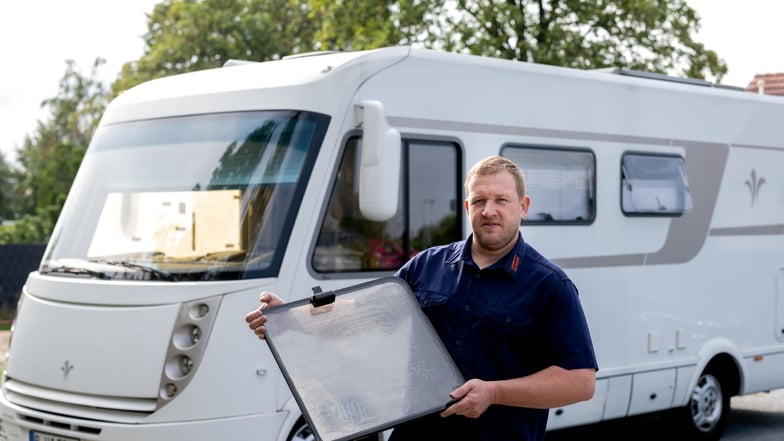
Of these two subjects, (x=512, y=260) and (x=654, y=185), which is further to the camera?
(x=654, y=185)

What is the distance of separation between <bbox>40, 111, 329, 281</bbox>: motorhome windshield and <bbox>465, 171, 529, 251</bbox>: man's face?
3.11 m

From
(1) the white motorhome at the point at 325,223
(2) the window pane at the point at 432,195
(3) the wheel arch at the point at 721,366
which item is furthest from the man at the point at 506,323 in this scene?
(3) the wheel arch at the point at 721,366

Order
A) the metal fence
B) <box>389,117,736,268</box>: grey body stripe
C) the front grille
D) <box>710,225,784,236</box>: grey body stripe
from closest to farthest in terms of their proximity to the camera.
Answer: the front grille < <box>389,117,736,268</box>: grey body stripe < <box>710,225,784,236</box>: grey body stripe < the metal fence

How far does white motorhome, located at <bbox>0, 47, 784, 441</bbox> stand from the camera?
6344mm

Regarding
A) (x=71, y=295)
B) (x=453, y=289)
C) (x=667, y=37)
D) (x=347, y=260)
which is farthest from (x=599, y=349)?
(x=667, y=37)

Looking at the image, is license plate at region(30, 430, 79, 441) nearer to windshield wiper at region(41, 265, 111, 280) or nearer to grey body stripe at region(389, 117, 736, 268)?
windshield wiper at region(41, 265, 111, 280)

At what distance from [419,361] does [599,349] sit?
505 cm

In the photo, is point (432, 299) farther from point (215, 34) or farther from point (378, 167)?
point (215, 34)

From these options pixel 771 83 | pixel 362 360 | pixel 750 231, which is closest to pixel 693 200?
pixel 750 231

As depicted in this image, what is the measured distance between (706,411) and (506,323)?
634 cm

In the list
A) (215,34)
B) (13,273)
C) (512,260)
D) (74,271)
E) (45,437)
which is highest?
(215,34)

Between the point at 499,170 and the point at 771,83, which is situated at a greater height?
the point at 771,83

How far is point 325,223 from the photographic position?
673cm

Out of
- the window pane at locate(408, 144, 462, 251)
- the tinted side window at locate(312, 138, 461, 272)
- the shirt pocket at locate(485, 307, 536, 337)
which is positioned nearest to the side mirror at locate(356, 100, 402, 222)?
the tinted side window at locate(312, 138, 461, 272)
